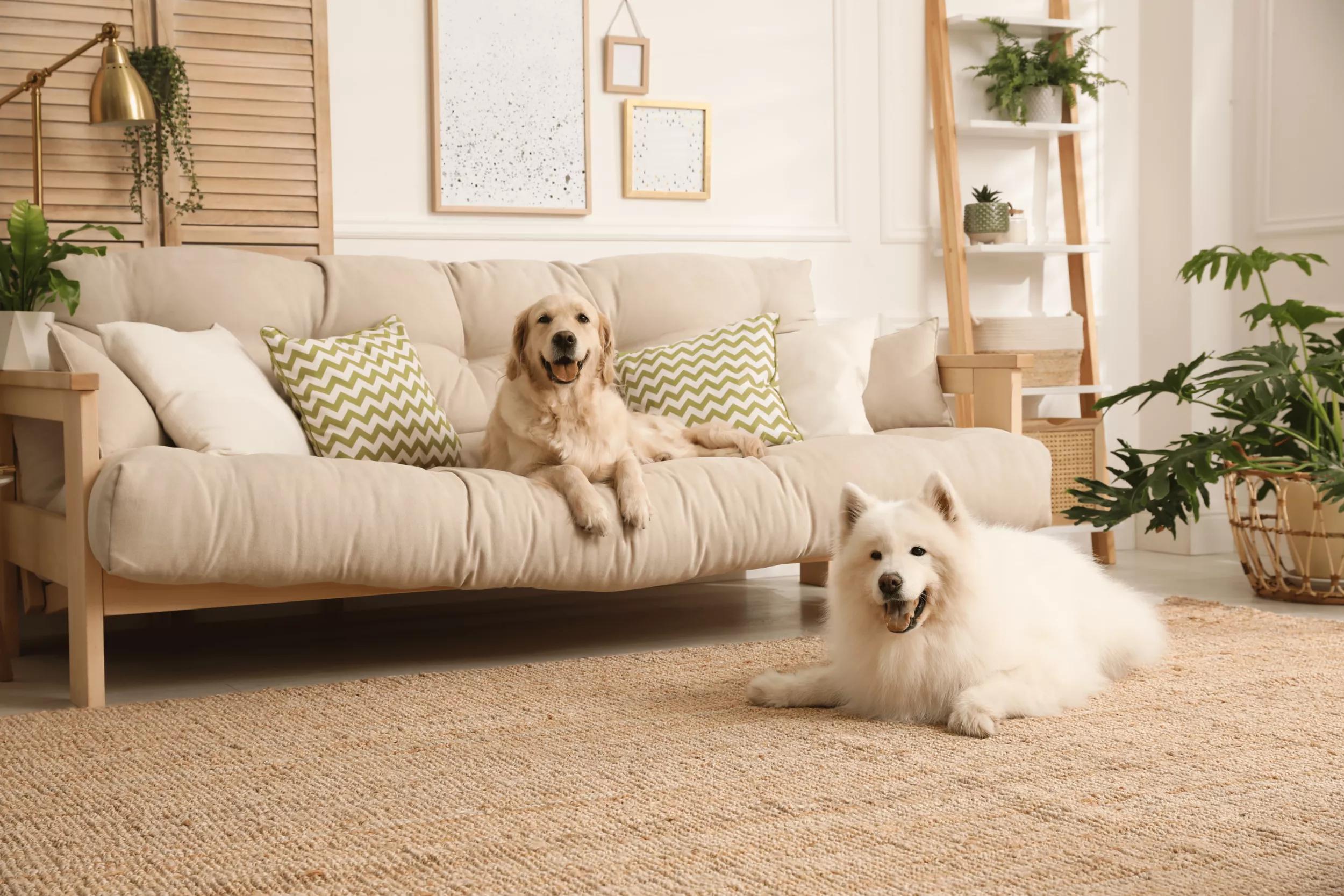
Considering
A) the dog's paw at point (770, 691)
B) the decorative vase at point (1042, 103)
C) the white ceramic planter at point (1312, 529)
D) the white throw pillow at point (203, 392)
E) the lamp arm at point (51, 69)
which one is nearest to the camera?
the dog's paw at point (770, 691)

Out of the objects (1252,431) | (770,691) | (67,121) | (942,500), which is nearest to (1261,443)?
(1252,431)

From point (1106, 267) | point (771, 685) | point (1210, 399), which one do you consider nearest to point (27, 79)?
point (771, 685)

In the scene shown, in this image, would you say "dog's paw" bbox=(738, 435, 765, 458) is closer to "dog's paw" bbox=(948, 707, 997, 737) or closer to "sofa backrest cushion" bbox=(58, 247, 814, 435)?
"sofa backrest cushion" bbox=(58, 247, 814, 435)

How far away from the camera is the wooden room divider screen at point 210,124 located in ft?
11.4

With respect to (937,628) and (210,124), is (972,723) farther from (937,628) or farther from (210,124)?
(210,124)

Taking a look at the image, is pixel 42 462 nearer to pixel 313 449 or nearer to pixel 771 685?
pixel 313 449

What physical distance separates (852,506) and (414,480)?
96 cm

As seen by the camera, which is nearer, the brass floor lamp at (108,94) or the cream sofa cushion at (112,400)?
the cream sofa cushion at (112,400)

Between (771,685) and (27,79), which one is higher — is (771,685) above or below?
below

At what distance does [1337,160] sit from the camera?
Result: 4637mm

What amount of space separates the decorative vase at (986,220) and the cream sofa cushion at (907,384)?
83cm

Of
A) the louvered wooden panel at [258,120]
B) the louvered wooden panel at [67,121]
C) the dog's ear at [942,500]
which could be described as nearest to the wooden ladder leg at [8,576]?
the louvered wooden panel at [67,121]

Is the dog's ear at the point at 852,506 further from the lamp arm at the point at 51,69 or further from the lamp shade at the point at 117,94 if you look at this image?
the lamp arm at the point at 51,69

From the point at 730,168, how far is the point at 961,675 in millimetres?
2571
